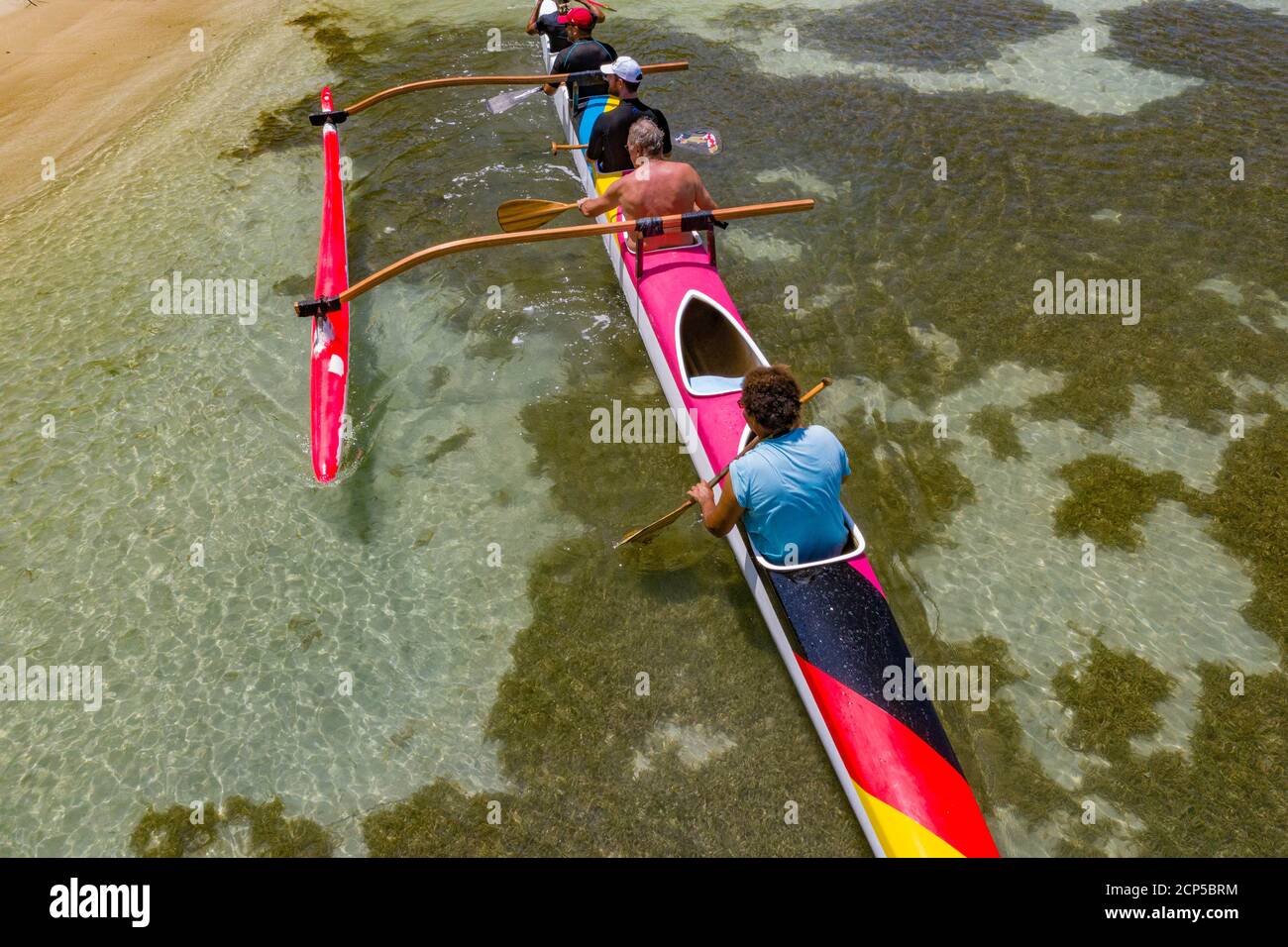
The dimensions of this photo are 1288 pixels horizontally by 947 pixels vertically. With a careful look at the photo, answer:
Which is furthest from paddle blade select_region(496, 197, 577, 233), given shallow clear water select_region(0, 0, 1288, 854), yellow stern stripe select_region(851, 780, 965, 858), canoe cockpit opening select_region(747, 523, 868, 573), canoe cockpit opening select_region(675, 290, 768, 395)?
yellow stern stripe select_region(851, 780, 965, 858)

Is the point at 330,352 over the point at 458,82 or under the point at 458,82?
under

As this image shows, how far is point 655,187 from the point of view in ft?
20.5

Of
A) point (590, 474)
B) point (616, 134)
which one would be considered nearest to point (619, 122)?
point (616, 134)

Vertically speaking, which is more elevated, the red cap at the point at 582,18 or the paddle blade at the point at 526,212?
the red cap at the point at 582,18

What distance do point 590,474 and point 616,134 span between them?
3.41 meters

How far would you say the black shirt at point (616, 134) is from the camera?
7246mm

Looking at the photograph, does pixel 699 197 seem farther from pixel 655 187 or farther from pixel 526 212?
pixel 526 212

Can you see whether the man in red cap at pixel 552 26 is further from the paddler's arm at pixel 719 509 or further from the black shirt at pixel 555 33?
the paddler's arm at pixel 719 509

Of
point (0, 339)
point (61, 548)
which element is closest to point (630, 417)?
point (61, 548)

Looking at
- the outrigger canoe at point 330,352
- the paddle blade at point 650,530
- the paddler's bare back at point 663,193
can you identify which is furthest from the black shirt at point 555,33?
the paddle blade at point 650,530

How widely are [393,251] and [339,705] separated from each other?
4.95 meters

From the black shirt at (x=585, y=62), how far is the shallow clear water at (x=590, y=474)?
0.92m
